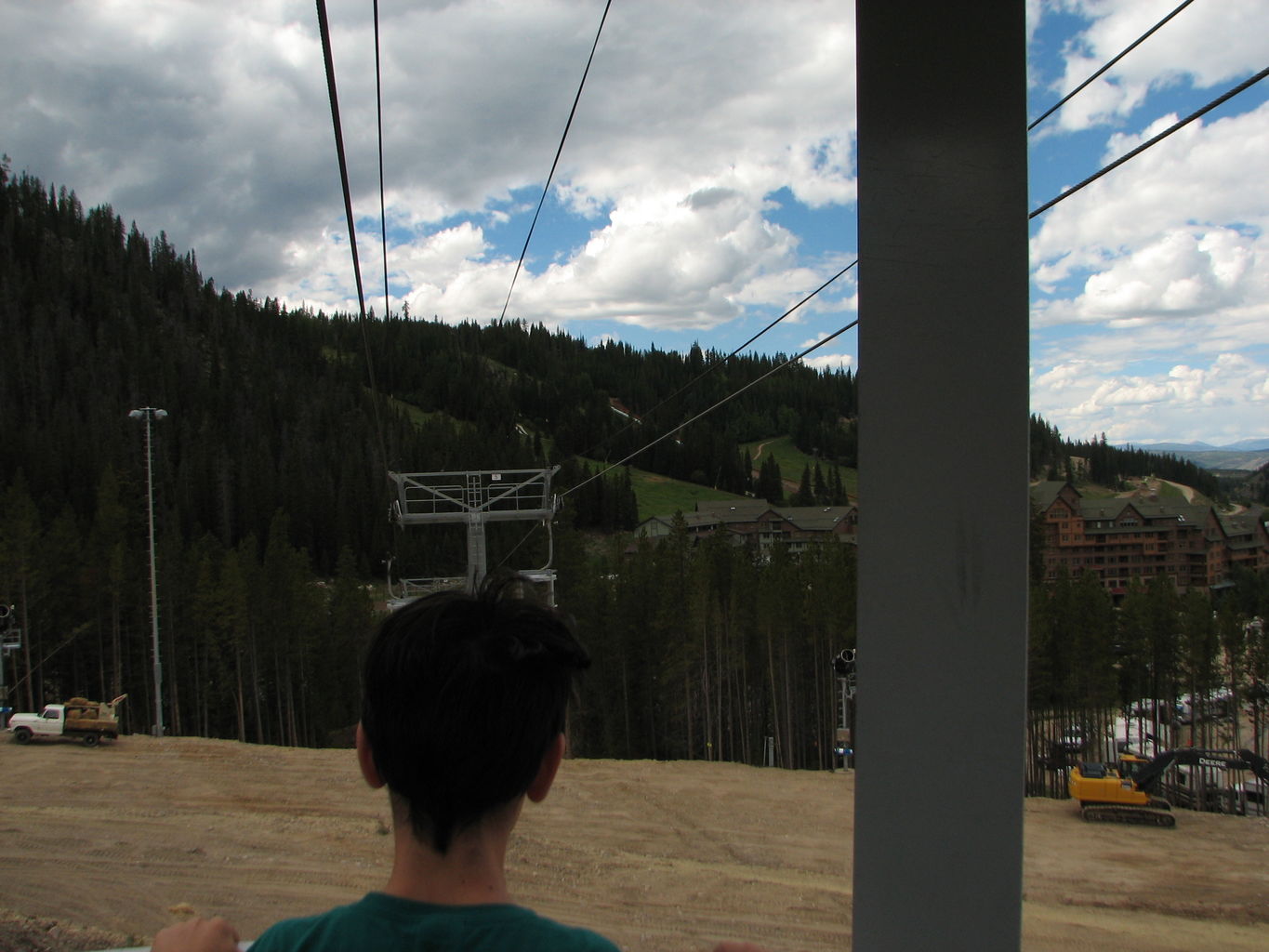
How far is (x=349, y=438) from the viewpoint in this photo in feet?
297

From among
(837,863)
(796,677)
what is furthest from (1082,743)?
(837,863)

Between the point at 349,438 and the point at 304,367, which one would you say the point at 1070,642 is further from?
the point at 304,367

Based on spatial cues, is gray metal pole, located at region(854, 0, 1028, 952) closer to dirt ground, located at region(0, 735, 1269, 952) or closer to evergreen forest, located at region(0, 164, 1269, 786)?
evergreen forest, located at region(0, 164, 1269, 786)

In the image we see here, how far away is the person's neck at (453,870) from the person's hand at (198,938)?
0.30 m

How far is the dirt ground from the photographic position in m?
10.5

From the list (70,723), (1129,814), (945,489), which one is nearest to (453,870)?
(945,489)

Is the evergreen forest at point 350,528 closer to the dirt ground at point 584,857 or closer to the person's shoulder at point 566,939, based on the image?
the dirt ground at point 584,857

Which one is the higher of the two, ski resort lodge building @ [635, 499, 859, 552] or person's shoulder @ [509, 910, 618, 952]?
person's shoulder @ [509, 910, 618, 952]

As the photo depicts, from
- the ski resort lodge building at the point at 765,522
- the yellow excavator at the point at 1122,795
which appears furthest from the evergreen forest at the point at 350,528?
the yellow excavator at the point at 1122,795

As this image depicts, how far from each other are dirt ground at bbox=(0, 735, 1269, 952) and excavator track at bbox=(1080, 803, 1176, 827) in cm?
34

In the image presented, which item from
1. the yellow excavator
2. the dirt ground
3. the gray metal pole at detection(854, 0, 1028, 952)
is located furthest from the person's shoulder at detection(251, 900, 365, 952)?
the yellow excavator

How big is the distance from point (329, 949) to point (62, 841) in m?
14.7

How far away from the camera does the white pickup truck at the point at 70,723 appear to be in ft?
66.0

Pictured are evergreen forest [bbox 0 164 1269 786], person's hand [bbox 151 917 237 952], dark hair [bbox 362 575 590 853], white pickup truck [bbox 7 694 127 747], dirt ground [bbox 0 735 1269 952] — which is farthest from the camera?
evergreen forest [bbox 0 164 1269 786]
